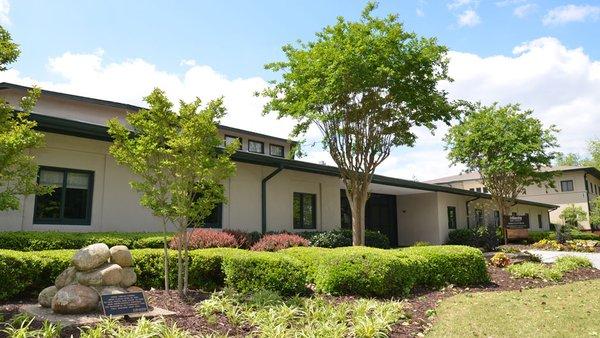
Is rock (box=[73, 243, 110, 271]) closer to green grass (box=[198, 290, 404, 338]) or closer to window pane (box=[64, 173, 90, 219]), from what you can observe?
green grass (box=[198, 290, 404, 338])

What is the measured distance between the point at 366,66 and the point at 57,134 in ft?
28.9

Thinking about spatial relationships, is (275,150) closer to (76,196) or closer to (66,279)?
(76,196)

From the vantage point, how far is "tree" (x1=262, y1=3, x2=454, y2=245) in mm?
13789

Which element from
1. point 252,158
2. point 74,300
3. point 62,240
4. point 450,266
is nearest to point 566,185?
point 450,266

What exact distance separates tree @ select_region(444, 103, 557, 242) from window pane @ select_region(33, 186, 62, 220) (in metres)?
21.5

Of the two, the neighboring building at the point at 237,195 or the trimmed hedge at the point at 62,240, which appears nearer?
the trimmed hedge at the point at 62,240

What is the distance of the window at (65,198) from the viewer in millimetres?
11891

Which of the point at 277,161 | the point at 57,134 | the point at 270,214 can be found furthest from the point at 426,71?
the point at 57,134

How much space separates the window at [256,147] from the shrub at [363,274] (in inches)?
748

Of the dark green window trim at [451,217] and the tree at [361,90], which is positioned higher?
the tree at [361,90]

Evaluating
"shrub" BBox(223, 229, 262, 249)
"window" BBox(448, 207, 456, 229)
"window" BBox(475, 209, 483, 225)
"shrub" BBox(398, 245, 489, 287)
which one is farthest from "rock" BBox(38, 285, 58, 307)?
"window" BBox(475, 209, 483, 225)

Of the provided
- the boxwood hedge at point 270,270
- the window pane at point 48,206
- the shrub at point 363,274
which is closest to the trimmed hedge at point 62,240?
the window pane at point 48,206

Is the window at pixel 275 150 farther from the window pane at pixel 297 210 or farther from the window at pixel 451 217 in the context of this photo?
the window at pixel 451 217

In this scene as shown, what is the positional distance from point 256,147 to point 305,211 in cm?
1021
